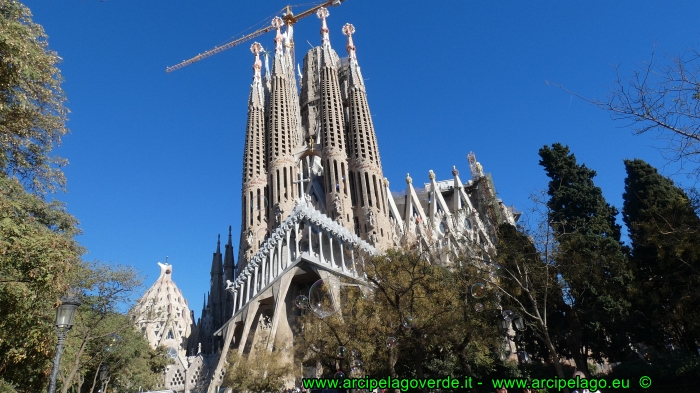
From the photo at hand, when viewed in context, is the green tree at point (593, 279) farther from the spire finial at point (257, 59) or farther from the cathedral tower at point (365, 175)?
the spire finial at point (257, 59)

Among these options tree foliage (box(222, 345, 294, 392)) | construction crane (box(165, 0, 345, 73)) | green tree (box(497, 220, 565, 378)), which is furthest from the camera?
construction crane (box(165, 0, 345, 73))

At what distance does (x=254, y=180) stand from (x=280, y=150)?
331cm

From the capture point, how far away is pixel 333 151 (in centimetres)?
3319

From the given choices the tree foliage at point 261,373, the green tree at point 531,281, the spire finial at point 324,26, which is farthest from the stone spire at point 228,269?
the green tree at point 531,281

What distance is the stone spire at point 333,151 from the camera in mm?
30656

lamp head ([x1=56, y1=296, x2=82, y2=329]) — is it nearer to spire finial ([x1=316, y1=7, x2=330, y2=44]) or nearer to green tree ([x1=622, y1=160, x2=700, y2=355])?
green tree ([x1=622, y1=160, x2=700, y2=355])

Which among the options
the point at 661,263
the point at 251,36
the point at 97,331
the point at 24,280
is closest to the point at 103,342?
the point at 97,331

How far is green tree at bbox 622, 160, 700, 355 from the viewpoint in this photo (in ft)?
42.2

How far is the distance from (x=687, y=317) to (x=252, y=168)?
2910 centimetres

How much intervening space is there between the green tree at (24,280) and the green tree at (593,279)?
525 inches

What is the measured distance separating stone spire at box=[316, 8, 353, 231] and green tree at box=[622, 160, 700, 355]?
17.6m

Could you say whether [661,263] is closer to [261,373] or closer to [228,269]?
[261,373]

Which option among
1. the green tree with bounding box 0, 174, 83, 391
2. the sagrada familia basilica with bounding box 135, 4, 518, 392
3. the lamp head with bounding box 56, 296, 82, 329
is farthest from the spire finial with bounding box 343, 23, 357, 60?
the lamp head with bounding box 56, 296, 82, 329

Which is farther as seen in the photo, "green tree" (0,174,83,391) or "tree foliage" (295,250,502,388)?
"tree foliage" (295,250,502,388)
